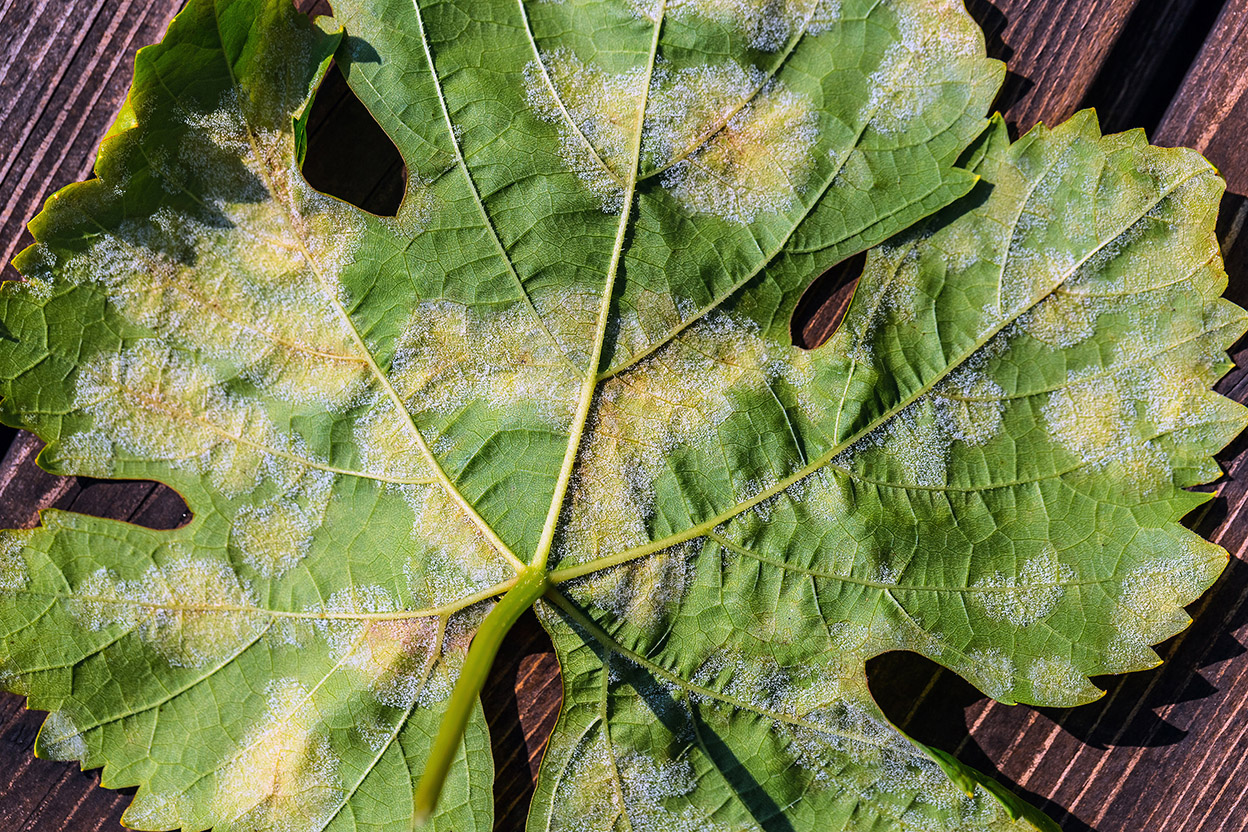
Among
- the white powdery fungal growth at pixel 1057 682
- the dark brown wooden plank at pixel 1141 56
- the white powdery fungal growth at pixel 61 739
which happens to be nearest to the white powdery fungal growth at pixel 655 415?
the white powdery fungal growth at pixel 1057 682

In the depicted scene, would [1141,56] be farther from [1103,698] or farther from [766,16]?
[1103,698]

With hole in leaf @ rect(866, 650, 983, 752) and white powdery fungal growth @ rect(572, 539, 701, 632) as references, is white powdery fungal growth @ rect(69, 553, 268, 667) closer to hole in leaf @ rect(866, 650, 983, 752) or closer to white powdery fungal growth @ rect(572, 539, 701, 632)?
white powdery fungal growth @ rect(572, 539, 701, 632)

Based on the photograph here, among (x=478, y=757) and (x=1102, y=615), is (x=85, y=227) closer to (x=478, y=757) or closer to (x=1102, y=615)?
(x=478, y=757)

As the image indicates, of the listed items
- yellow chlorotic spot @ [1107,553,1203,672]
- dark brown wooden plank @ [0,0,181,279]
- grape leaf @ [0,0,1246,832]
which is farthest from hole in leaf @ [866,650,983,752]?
dark brown wooden plank @ [0,0,181,279]

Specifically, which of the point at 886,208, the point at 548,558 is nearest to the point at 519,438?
the point at 548,558

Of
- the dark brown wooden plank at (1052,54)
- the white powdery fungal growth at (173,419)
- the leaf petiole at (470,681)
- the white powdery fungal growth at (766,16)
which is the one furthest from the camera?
the dark brown wooden plank at (1052,54)

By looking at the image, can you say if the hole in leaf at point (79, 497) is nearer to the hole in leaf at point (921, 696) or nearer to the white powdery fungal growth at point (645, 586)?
the white powdery fungal growth at point (645, 586)

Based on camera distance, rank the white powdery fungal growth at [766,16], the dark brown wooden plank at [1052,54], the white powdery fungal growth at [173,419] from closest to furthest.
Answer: the white powdery fungal growth at [766,16] → the white powdery fungal growth at [173,419] → the dark brown wooden plank at [1052,54]
